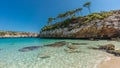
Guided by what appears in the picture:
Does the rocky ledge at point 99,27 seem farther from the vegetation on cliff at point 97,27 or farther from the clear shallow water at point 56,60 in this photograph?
the clear shallow water at point 56,60

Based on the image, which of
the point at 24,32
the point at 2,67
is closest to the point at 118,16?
the point at 2,67

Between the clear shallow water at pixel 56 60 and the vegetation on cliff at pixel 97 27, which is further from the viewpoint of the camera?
the vegetation on cliff at pixel 97 27

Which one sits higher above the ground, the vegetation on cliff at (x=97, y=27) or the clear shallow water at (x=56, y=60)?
the vegetation on cliff at (x=97, y=27)

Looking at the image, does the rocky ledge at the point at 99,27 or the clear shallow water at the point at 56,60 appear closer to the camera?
the clear shallow water at the point at 56,60

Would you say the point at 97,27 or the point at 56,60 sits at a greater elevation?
the point at 97,27

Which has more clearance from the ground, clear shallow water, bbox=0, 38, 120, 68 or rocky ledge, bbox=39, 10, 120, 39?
rocky ledge, bbox=39, 10, 120, 39

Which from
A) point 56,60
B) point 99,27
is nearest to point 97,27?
point 99,27

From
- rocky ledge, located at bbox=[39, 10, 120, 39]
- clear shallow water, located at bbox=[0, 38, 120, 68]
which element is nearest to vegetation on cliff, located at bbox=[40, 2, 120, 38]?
rocky ledge, located at bbox=[39, 10, 120, 39]

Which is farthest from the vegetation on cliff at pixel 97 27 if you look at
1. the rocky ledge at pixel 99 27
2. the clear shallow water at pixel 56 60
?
the clear shallow water at pixel 56 60

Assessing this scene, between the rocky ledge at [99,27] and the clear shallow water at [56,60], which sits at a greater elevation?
the rocky ledge at [99,27]

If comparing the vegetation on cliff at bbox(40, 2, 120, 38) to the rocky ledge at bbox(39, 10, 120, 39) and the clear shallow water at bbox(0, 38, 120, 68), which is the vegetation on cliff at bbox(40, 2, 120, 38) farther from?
the clear shallow water at bbox(0, 38, 120, 68)

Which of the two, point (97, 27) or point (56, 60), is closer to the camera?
point (56, 60)

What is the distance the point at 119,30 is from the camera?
41.5 meters

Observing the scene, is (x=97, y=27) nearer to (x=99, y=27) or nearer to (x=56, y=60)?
(x=99, y=27)
